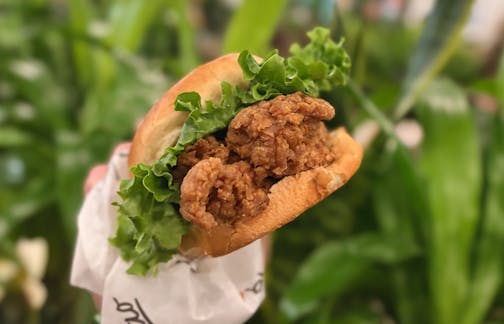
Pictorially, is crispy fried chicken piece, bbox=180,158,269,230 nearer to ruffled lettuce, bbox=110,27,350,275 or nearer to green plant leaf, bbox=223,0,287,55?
ruffled lettuce, bbox=110,27,350,275

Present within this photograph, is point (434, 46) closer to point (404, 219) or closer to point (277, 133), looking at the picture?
point (404, 219)

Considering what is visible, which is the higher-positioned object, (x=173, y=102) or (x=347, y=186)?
(x=173, y=102)

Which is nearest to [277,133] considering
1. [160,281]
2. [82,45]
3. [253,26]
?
[160,281]

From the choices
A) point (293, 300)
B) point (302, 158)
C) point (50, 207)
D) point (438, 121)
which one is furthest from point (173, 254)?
point (50, 207)

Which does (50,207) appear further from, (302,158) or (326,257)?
(302,158)

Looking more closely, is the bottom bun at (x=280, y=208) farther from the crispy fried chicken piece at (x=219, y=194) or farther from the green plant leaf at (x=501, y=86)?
the green plant leaf at (x=501, y=86)

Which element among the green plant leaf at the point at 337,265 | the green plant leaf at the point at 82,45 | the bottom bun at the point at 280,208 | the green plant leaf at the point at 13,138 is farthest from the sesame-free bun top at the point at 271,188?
the green plant leaf at the point at 82,45
